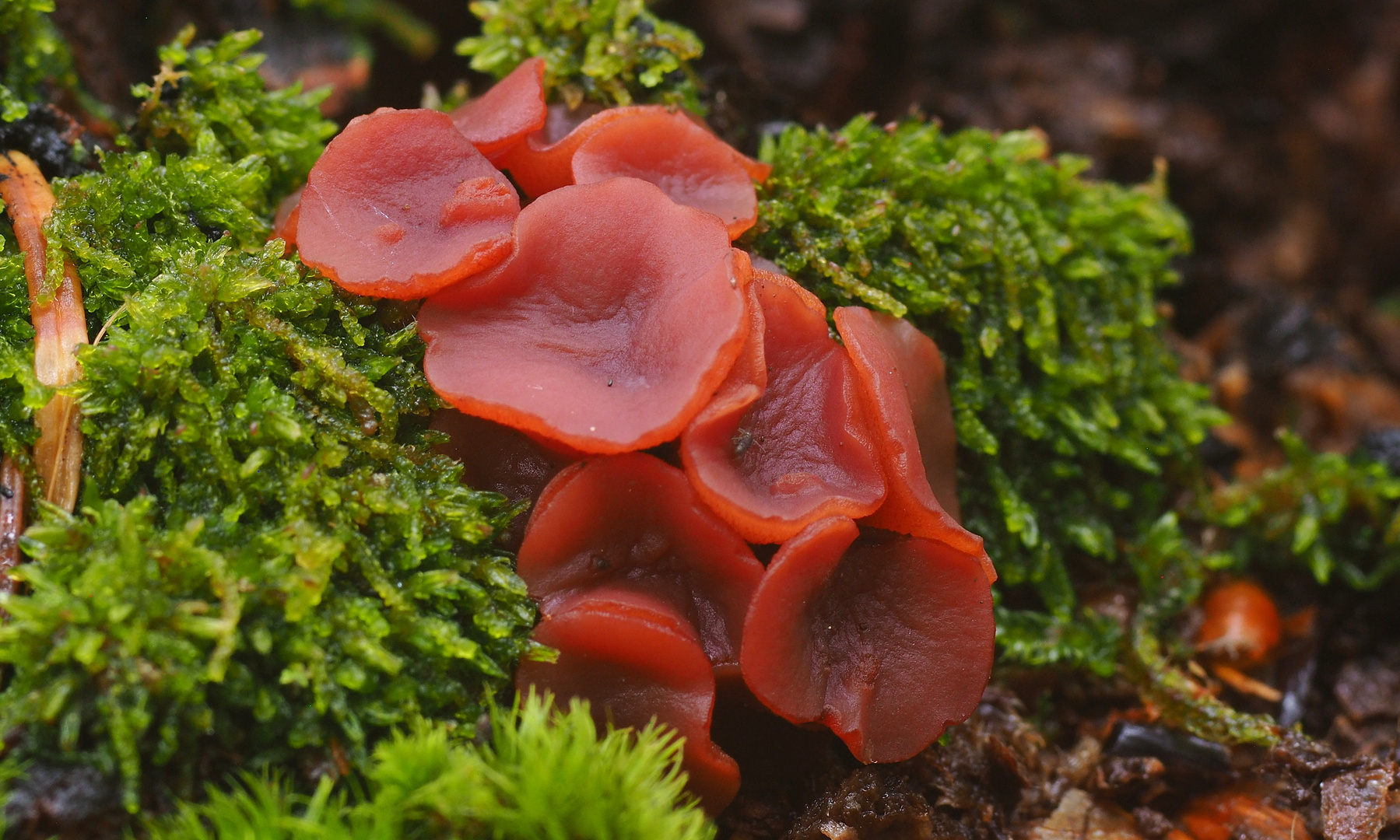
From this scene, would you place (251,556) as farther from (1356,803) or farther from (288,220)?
(1356,803)

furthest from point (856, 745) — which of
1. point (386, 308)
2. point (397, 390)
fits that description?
point (386, 308)

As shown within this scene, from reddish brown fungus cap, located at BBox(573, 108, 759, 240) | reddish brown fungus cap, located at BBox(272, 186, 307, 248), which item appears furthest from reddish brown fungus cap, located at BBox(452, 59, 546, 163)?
reddish brown fungus cap, located at BBox(272, 186, 307, 248)

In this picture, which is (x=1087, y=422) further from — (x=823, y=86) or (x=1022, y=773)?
(x=823, y=86)

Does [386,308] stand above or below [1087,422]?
above

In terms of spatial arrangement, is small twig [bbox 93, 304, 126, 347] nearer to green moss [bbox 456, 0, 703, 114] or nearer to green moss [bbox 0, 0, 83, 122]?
green moss [bbox 0, 0, 83, 122]

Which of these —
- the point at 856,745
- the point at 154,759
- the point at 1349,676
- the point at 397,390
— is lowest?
the point at 1349,676

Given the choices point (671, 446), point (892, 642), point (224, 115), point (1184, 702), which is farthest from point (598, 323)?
point (1184, 702)
